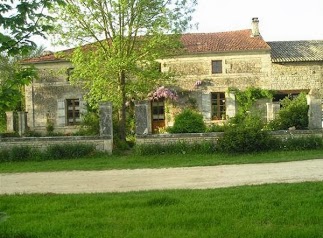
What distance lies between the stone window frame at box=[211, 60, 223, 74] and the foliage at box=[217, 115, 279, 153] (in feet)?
37.6

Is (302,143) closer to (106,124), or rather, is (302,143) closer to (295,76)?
(106,124)

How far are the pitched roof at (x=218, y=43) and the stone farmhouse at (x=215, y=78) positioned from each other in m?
0.06

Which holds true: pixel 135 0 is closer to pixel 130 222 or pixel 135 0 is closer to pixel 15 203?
pixel 15 203

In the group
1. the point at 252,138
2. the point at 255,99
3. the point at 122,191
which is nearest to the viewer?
the point at 122,191

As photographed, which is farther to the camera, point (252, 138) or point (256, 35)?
point (256, 35)

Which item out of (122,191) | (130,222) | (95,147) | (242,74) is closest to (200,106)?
(242,74)

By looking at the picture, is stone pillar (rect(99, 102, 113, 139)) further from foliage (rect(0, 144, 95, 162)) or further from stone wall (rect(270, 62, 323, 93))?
stone wall (rect(270, 62, 323, 93))

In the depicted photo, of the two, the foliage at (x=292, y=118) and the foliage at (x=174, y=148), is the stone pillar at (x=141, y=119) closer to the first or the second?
the foliage at (x=174, y=148)

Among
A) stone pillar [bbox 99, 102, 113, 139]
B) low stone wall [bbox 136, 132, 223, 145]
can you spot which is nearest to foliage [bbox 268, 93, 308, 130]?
low stone wall [bbox 136, 132, 223, 145]

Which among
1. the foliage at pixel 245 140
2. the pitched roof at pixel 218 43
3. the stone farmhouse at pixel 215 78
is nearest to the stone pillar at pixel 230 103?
the stone farmhouse at pixel 215 78

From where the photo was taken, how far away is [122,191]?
27.1ft

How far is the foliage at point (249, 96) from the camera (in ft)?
80.8

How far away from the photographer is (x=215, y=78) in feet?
83.4

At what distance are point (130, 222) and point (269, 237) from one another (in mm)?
1821
